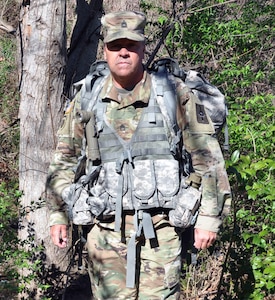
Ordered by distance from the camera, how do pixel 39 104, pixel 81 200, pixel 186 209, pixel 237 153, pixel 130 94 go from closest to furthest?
pixel 186 209
pixel 130 94
pixel 81 200
pixel 237 153
pixel 39 104

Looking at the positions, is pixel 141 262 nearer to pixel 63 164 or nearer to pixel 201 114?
pixel 63 164

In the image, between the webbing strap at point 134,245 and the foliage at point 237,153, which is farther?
the foliage at point 237,153

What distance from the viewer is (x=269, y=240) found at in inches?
164

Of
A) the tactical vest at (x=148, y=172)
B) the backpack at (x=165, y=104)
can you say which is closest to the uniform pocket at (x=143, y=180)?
the tactical vest at (x=148, y=172)

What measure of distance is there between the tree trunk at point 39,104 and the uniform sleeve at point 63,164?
963 mm

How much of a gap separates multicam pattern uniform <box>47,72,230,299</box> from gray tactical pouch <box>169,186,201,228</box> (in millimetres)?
36

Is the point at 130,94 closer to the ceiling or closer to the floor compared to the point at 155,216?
closer to the ceiling

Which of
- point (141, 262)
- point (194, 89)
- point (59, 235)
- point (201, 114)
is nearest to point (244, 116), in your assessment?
point (194, 89)

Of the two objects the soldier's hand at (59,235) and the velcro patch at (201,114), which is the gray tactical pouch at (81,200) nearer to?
the soldier's hand at (59,235)

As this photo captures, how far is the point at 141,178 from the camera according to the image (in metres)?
3.14

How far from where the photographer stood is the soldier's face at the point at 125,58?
3094 mm

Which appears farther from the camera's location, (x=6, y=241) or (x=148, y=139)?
(x=6, y=241)

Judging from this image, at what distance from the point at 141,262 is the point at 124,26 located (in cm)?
126

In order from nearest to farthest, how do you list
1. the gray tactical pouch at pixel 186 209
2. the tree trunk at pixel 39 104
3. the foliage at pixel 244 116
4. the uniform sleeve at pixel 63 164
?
the gray tactical pouch at pixel 186 209 < the uniform sleeve at pixel 63 164 < the foliage at pixel 244 116 < the tree trunk at pixel 39 104
